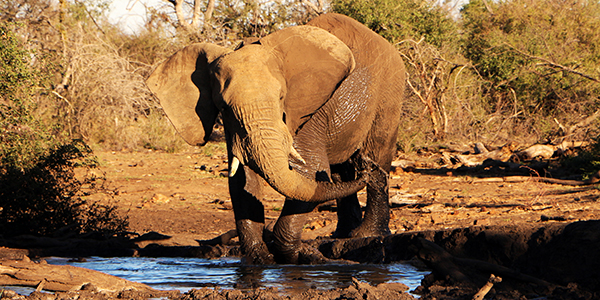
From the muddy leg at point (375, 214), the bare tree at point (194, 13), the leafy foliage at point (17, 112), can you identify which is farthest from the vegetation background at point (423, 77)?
the muddy leg at point (375, 214)

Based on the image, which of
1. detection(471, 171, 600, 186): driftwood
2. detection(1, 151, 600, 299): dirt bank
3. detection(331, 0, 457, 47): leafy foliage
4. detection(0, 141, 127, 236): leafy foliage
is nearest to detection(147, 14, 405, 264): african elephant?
detection(1, 151, 600, 299): dirt bank

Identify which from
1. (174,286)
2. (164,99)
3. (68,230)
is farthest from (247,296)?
(68,230)

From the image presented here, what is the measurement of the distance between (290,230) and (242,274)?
579mm

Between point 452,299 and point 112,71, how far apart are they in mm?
13453

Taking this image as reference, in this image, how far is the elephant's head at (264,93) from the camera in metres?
4.43

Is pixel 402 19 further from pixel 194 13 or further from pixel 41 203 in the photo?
pixel 41 203

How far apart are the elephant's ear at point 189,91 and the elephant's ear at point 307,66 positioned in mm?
611

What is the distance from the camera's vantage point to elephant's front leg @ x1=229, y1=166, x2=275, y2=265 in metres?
5.33

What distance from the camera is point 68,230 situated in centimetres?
679

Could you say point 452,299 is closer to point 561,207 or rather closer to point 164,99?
point 164,99

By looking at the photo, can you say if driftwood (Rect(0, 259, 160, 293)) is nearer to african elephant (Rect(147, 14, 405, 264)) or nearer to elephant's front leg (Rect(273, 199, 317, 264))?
african elephant (Rect(147, 14, 405, 264))

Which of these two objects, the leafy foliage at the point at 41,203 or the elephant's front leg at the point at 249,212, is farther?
the leafy foliage at the point at 41,203

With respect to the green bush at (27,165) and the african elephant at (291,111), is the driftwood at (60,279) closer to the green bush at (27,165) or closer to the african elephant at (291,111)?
the african elephant at (291,111)

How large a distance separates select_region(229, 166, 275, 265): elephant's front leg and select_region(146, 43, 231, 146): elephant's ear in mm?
512
